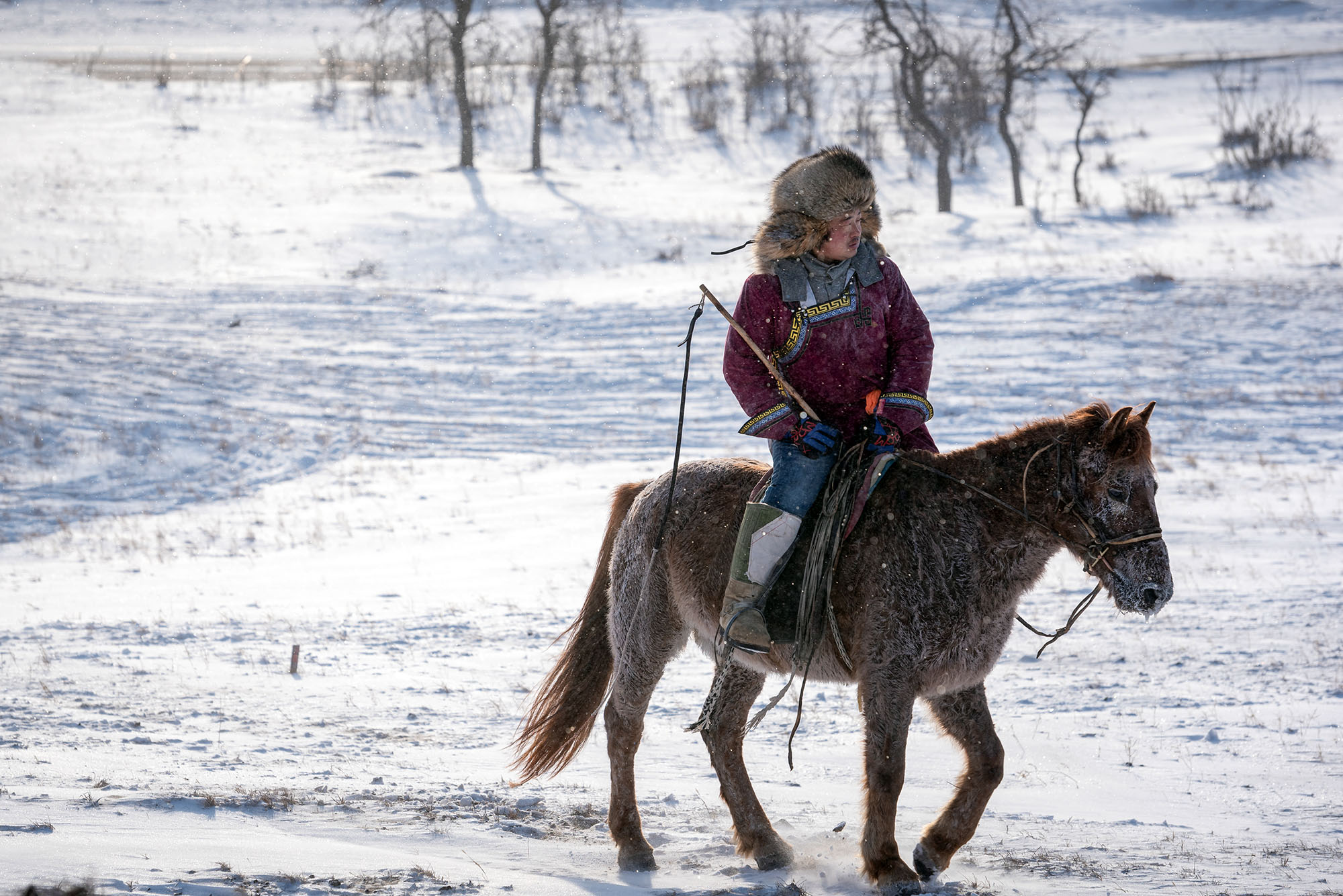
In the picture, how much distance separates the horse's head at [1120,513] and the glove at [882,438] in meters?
0.62

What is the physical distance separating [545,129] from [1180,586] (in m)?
29.9

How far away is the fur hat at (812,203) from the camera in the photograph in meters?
4.21

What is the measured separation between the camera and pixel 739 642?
422 cm

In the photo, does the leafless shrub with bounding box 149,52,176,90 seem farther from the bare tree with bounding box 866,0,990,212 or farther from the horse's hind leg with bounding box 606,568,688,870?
the horse's hind leg with bounding box 606,568,688,870

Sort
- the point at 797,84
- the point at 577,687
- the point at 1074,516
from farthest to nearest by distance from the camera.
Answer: the point at 797,84, the point at 577,687, the point at 1074,516

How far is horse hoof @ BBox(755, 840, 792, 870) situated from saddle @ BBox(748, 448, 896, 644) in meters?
0.85

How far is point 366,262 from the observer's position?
2341 cm

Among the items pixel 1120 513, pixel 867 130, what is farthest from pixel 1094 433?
pixel 867 130

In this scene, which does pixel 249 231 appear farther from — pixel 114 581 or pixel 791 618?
pixel 791 618

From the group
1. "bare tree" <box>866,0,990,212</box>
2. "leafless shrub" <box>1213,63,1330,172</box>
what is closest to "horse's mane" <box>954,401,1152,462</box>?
"bare tree" <box>866,0,990,212</box>

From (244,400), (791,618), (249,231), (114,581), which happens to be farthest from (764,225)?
(249,231)

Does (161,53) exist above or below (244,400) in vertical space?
above

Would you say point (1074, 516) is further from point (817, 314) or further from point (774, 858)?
point (774, 858)

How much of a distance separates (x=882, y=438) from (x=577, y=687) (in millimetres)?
1863
